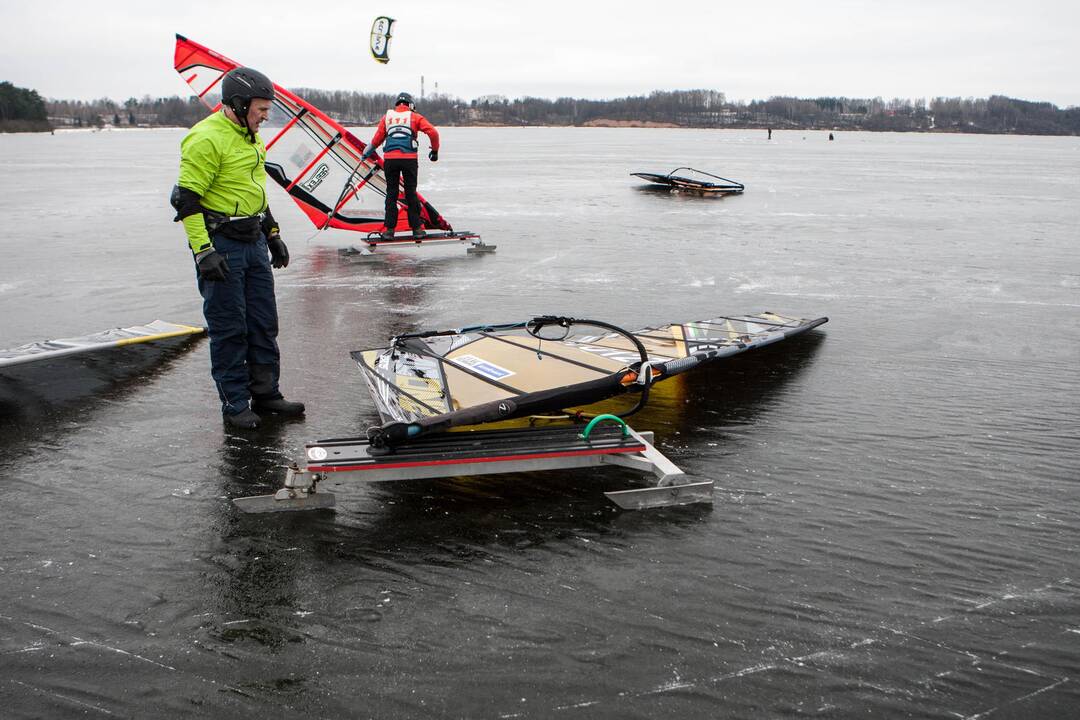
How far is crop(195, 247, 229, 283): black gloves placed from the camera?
16.6 ft

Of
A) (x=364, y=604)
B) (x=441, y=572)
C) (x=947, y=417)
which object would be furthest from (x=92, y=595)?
(x=947, y=417)

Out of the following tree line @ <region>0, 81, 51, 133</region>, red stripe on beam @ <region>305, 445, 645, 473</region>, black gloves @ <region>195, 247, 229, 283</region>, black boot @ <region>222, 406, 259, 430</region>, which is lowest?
black boot @ <region>222, 406, 259, 430</region>

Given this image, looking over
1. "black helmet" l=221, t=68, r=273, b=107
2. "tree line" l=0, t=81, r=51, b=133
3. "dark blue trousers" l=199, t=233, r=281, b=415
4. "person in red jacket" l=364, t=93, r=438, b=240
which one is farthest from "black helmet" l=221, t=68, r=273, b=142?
"tree line" l=0, t=81, r=51, b=133

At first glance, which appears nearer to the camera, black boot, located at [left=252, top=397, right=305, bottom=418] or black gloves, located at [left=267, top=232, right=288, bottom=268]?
black boot, located at [left=252, top=397, right=305, bottom=418]

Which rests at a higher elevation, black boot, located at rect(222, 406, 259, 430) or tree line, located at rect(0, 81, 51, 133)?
tree line, located at rect(0, 81, 51, 133)

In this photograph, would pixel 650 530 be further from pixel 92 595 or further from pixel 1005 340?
pixel 1005 340

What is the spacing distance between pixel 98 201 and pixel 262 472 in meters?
17.8

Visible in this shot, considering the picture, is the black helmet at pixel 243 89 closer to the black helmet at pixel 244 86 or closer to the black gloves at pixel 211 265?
the black helmet at pixel 244 86

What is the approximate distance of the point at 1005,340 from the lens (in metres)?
7.70

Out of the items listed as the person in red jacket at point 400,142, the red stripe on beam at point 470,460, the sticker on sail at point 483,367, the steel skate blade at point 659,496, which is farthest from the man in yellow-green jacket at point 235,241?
the person in red jacket at point 400,142

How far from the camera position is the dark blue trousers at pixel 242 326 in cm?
536

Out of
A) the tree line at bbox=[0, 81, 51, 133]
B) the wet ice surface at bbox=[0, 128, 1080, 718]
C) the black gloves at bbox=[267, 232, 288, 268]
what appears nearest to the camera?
the wet ice surface at bbox=[0, 128, 1080, 718]

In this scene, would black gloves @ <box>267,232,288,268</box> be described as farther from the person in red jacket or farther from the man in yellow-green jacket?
the person in red jacket

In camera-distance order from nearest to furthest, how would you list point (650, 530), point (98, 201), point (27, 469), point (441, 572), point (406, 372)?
1. point (441, 572)
2. point (650, 530)
3. point (27, 469)
4. point (406, 372)
5. point (98, 201)
